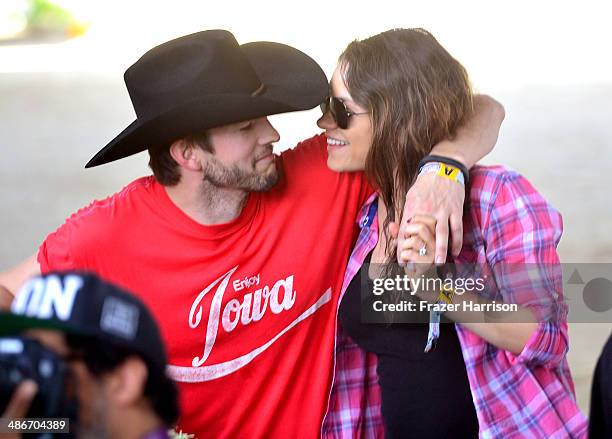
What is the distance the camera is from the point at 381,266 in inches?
114

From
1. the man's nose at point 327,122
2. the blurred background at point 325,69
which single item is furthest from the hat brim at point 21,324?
the blurred background at point 325,69

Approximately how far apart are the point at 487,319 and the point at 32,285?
1.52 m

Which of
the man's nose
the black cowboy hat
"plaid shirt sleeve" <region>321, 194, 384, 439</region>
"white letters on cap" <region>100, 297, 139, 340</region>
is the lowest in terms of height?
"plaid shirt sleeve" <region>321, 194, 384, 439</region>

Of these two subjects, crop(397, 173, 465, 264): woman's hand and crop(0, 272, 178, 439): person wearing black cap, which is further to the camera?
crop(397, 173, 465, 264): woman's hand

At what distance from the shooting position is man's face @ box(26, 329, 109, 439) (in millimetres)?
1285

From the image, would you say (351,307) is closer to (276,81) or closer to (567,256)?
(276,81)

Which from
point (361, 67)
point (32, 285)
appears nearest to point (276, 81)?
point (361, 67)

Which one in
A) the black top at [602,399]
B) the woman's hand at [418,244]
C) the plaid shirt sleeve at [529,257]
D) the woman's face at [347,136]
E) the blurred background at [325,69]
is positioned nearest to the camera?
the black top at [602,399]

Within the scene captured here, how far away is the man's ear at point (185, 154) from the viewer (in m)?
2.93

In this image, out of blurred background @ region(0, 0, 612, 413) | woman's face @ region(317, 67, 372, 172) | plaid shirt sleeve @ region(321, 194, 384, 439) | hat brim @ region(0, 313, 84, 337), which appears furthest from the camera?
blurred background @ region(0, 0, 612, 413)

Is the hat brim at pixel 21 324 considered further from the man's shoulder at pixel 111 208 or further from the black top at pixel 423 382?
the black top at pixel 423 382

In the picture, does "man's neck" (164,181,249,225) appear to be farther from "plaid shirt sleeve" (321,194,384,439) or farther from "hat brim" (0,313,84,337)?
"hat brim" (0,313,84,337)

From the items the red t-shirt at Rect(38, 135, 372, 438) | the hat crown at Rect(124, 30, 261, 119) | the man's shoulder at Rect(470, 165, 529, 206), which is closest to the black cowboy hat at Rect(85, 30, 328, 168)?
the hat crown at Rect(124, 30, 261, 119)

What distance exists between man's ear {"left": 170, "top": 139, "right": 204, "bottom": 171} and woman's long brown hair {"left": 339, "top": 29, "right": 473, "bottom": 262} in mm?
510
